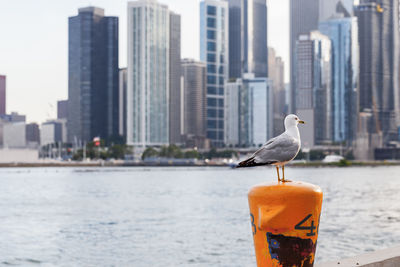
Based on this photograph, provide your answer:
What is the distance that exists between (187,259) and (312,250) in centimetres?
2018

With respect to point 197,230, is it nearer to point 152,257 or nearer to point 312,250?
point 152,257

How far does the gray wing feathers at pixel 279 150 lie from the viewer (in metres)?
8.32

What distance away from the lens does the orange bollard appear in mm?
7953

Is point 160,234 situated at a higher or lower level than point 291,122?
lower

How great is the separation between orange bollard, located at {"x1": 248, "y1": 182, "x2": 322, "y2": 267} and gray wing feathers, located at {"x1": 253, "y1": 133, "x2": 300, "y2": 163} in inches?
14.9

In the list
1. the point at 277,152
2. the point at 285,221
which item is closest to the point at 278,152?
the point at 277,152

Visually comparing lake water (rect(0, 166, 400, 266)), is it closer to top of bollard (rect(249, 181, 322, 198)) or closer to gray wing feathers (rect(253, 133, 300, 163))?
gray wing feathers (rect(253, 133, 300, 163))

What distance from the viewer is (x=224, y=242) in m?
33.3

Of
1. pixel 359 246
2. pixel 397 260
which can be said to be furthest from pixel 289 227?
pixel 359 246

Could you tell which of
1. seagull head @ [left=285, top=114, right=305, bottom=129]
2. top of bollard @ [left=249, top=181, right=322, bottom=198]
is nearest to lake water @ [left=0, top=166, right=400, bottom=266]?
seagull head @ [left=285, top=114, right=305, bottom=129]

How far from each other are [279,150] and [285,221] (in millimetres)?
951

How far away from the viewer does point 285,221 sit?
26.2ft

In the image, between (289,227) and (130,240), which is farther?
(130,240)

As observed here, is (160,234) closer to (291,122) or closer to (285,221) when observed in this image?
(291,122)
